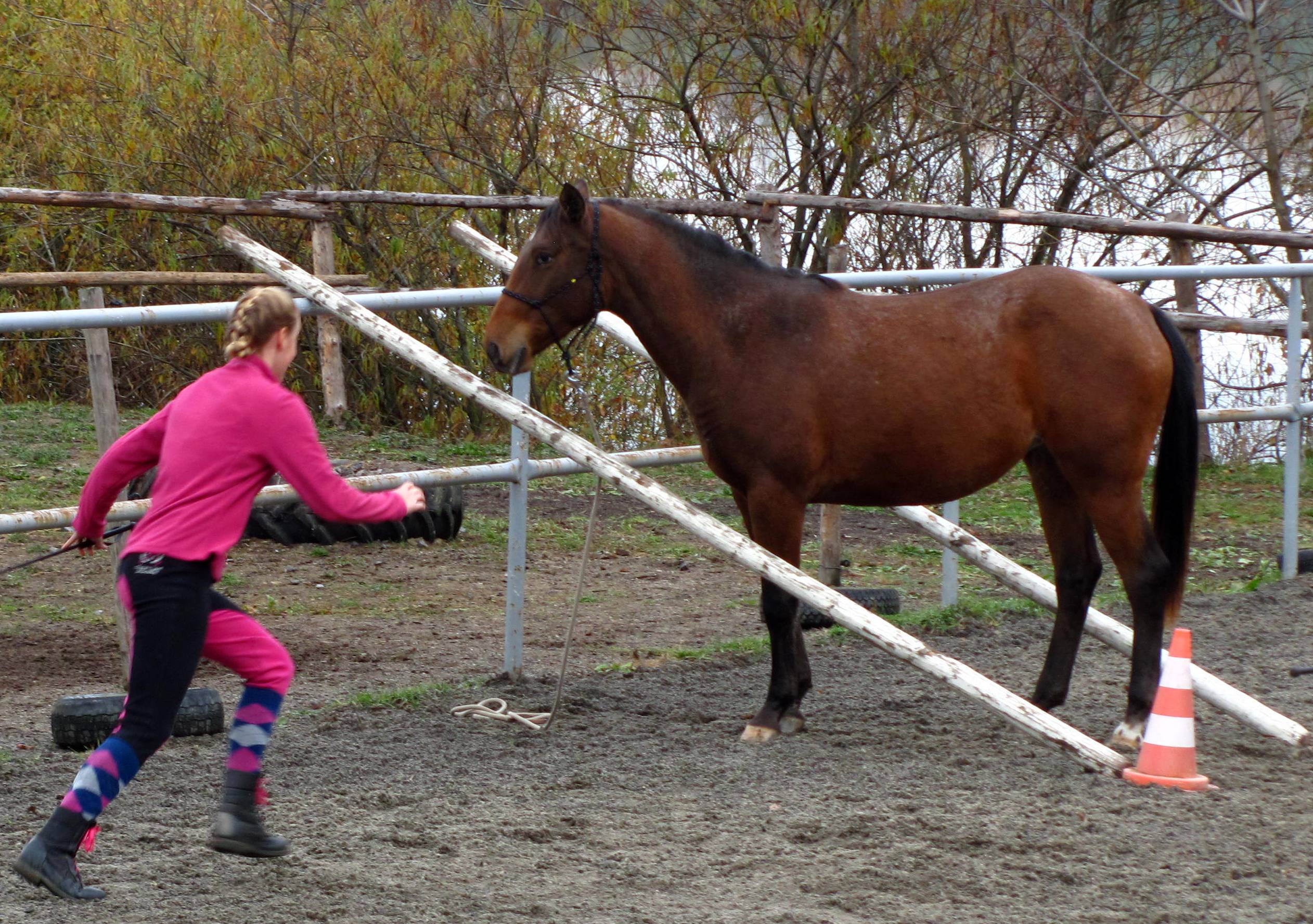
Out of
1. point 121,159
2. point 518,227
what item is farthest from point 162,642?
point 121,159

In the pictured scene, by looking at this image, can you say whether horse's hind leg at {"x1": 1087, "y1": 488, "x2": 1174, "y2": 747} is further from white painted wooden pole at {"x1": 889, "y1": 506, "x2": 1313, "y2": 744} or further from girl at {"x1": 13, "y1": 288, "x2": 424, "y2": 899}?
girl at {"x1": 13, "y1": 288, "x2": 424, "y2": 899}

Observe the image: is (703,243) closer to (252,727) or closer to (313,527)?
(252,727)

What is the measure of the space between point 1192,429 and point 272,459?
296 cm

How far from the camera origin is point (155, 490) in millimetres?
3066

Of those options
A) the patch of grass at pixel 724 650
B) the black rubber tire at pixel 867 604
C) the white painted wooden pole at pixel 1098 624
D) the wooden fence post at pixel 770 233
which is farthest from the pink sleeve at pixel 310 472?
the wooden fence post at pixel 770 233

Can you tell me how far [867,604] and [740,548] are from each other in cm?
251

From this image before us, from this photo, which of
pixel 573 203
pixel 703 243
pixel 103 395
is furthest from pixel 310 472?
pixel 703 243

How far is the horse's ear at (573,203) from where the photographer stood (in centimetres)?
419

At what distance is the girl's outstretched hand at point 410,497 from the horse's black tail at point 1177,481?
2.53 metres

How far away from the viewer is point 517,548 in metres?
5.12

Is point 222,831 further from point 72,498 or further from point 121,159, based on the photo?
point 121,159

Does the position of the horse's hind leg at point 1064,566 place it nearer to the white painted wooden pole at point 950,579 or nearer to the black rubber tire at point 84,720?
the white painted wooden pole at point 950,579

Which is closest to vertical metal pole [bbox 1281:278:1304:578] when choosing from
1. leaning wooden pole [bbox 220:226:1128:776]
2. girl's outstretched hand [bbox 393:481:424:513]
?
leaning wooden pole [bbox 220:226:1128:776]

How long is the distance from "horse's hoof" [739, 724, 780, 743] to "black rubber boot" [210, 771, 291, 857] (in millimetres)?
1669
